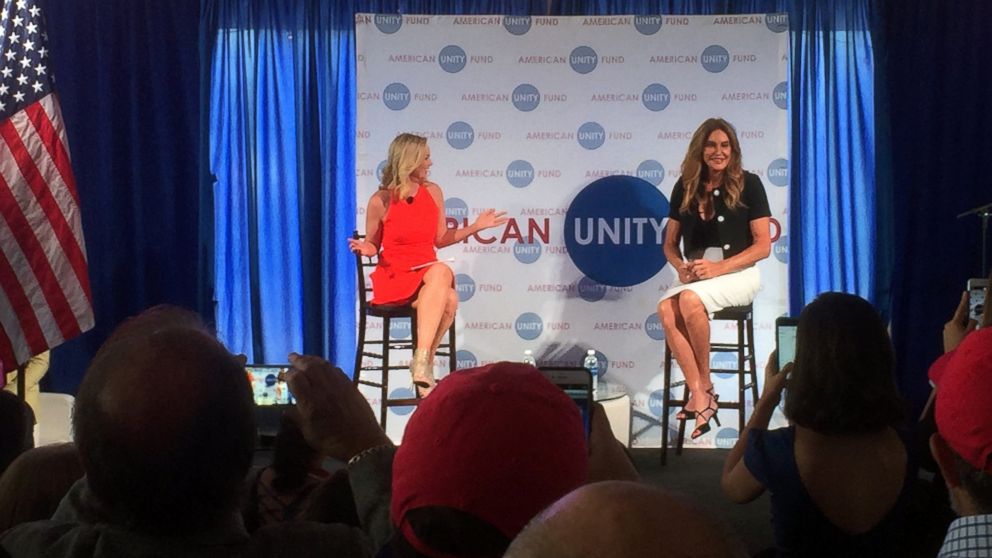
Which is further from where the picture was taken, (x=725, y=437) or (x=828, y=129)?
(x=828, y=129)

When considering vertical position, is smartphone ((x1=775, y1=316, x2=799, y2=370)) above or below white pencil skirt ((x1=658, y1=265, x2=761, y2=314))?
below

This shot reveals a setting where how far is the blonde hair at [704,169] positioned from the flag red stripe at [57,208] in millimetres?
3356

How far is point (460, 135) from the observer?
19.8ft

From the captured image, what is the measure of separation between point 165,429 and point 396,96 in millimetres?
5204

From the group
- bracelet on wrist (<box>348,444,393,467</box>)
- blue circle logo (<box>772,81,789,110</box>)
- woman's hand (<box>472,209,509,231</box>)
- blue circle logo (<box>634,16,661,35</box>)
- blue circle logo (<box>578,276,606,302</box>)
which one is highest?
blue circle logo (<box>634,16,661,35</box>)

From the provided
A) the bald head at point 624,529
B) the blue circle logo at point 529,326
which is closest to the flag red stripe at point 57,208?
the blue circle logo at point 529,326

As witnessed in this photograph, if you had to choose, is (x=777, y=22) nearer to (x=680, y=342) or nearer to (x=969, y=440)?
(x=680, y=342)

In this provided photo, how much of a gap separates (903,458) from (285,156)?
4.99 metres

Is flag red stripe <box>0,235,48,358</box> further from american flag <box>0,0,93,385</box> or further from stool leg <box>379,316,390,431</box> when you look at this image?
stool leg <box>379,316,390,431</box>

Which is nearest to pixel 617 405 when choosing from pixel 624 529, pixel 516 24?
pixel 516 24

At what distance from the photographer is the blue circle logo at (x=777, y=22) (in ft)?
19.5

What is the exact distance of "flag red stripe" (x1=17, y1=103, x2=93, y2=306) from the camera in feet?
16.5

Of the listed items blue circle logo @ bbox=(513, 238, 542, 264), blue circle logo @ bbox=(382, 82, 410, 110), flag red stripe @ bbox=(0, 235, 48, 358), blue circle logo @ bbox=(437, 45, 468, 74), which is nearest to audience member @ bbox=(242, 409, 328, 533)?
flag red stripe @ bbox=(0, 235, 48, 358)

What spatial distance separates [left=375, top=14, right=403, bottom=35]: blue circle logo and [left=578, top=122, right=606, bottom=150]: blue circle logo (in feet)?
4.17
